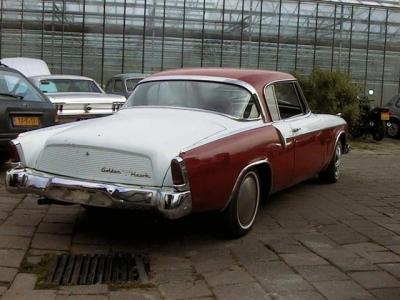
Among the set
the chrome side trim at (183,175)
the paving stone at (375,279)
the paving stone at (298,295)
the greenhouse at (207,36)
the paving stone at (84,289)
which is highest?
the greenhouse at (207,36)

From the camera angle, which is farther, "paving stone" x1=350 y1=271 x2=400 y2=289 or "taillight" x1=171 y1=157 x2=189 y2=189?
"taillight" x1=171 y1=157 x2=189 y2=189

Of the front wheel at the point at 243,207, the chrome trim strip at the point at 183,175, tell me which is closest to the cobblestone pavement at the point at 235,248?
the front wheel at the point at 243,207

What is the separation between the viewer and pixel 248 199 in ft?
18.4

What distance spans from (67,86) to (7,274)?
28.8ft

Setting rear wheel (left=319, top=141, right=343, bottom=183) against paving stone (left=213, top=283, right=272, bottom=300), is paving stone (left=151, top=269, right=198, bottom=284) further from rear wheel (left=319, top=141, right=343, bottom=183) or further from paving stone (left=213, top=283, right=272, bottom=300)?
rear wheel (left=319, top=141, right=343, bottom=183)

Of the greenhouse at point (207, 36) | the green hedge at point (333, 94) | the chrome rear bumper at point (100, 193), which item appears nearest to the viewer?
the chrome rear bumper at point (100, 193)

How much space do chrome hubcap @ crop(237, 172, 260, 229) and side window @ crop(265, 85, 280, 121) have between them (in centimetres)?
94

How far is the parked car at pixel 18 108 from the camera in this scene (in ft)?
26.1

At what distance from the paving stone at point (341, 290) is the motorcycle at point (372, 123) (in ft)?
40.7

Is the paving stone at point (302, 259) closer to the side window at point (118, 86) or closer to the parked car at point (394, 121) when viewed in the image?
the side window at point (118, 86)

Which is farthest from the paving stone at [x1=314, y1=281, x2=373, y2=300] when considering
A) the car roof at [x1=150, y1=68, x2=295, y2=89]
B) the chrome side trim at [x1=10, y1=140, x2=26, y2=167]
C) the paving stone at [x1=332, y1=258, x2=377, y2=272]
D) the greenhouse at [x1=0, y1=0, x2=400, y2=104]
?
the greenhouse at [x1=0, y1=0, x2=400, y2=104]

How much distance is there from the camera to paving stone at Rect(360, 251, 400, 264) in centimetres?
497

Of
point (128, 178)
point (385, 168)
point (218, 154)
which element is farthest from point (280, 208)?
point (385, 168)

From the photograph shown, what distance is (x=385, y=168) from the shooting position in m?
10.8
